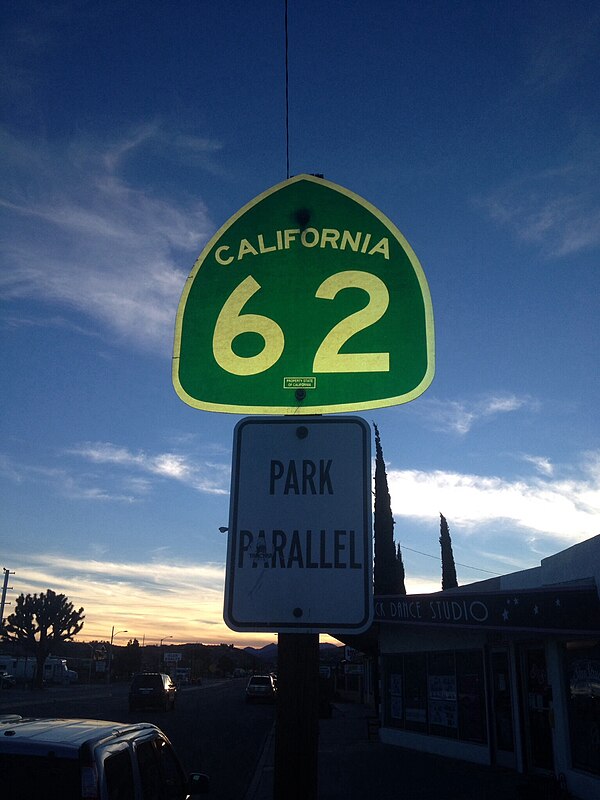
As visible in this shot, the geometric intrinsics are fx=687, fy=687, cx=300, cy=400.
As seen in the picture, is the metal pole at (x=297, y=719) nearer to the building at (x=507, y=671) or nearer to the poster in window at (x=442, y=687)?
the building at (x=507, y=671)

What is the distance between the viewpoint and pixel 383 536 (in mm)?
32156

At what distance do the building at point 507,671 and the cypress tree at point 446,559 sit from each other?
18793 mm

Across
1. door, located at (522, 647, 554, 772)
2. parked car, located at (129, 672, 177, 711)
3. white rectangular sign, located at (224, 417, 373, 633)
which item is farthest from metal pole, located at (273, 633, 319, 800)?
Result: parked car, located at (129, 672, 177, 711)

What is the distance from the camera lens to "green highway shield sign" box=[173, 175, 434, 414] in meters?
2.58

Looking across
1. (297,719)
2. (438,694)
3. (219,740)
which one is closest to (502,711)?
(438,694)

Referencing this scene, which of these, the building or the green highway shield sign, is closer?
the green highway shield sign

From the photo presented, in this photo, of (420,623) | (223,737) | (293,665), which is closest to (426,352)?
(293,665)

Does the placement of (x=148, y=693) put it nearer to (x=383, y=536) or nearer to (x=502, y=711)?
(x=383, y=536)

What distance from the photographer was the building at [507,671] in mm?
10859

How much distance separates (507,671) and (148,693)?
18.7m

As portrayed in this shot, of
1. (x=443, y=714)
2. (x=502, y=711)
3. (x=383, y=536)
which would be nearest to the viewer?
(x=502, y=711)

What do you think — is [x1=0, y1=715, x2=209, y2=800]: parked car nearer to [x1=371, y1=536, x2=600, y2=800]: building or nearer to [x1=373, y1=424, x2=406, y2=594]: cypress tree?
[x1=371, y1=536, x2=600, y2=800]: building

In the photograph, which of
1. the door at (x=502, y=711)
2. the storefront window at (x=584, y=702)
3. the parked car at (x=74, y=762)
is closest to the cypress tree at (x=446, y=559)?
the door at (x=502, y=711)

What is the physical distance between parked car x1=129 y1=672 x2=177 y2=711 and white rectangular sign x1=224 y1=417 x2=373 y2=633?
28647 mm
